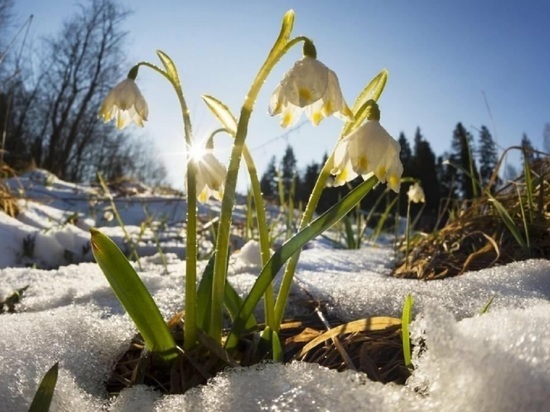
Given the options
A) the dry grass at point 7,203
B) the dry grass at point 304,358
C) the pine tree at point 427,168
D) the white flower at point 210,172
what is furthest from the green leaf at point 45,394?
the pine tree at point 427,168

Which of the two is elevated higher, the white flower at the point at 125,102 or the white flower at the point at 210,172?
the white flower at the point at 125,102

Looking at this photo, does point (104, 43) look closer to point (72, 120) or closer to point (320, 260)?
point (72, 120)

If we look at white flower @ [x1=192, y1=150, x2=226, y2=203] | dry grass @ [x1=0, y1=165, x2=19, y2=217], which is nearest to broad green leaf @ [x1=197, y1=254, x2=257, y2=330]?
white flower @ [x1=192, y1=150, x2=226, y2=203]

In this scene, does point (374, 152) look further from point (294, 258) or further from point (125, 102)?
point (125, 102)

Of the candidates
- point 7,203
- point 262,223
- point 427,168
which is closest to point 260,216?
point 262,223

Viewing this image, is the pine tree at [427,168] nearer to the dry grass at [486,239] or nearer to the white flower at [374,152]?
the dry grass at [486,239]
